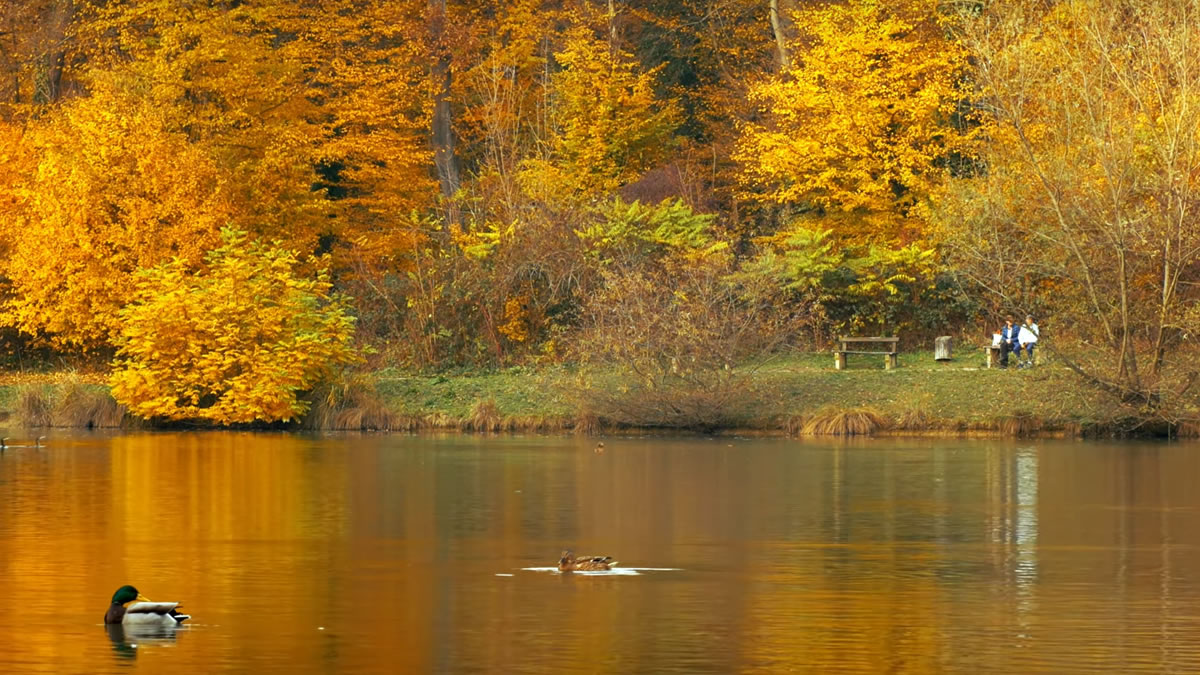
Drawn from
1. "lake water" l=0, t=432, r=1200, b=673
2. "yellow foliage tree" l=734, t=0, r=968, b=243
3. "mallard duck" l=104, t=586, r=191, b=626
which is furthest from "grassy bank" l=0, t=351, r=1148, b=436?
"mallard duck" l=104, t=586, r=191, b=626

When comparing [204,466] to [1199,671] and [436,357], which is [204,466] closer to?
[436,357]

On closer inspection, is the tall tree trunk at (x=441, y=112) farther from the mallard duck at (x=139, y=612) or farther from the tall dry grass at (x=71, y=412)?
the mallard duck at (x=139, y=612)

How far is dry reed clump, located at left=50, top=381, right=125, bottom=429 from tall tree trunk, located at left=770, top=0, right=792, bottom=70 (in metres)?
23.4

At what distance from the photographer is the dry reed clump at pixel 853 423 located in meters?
42.7

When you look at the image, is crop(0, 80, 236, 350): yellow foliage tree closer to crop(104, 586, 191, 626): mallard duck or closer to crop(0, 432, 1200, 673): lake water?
crop(0, 432, 1200, 673): lake water

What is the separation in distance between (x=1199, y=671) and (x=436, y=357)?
119ft

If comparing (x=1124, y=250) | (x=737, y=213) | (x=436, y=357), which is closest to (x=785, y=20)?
(x=737, y=213)

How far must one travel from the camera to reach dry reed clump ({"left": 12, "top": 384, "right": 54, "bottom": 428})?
152ft

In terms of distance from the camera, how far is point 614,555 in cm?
2259

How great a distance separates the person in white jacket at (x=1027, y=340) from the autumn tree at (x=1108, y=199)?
2.77m

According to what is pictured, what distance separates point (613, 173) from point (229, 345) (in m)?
16.9

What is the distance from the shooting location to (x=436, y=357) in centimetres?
5003

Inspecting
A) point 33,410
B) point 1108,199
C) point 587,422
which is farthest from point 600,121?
point 1108,199

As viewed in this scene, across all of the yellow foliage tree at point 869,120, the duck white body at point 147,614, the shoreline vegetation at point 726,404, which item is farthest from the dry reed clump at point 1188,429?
the duck white body at point 147,614
